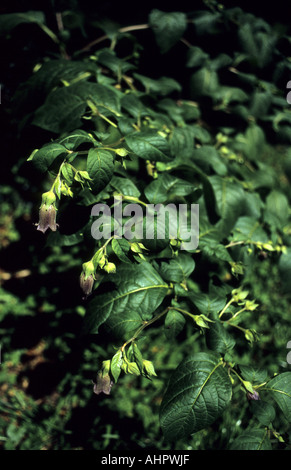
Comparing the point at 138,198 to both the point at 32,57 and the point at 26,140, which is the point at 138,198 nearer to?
the point at 26,140

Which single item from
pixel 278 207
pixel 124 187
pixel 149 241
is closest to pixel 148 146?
pixel 124 187

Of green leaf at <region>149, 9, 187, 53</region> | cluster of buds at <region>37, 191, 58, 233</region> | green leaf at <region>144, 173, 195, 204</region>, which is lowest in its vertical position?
green leaf at <region>144, 173, 195, 204</region>

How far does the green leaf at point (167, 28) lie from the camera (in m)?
1.40

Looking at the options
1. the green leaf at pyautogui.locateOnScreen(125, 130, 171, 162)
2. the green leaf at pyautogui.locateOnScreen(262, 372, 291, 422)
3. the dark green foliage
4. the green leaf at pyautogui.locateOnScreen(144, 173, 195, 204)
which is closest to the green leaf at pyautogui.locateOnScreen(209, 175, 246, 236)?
the dark green foliage

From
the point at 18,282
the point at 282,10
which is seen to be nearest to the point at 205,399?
the point at 18,282

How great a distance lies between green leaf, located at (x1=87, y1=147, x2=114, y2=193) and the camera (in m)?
0.86

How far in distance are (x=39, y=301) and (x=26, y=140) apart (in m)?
0.98

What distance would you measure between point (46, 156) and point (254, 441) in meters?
0.93

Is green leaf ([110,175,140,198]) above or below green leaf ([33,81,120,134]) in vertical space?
below

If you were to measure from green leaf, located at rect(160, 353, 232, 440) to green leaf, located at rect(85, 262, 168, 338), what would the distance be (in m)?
0.17

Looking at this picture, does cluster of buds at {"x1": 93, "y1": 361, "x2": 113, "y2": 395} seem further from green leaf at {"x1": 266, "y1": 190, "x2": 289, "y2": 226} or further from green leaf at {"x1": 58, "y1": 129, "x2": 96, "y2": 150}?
green leaf at {"x1": 266, "y1": 190, "x2": 289, "y2": 226}

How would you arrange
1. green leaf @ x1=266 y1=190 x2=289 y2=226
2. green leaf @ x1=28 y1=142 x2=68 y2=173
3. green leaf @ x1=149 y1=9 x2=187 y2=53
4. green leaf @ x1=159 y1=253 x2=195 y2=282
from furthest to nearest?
1. green leaf @ x1=266 y1=190 x2=289 y2=226
2. green leaf @ x1=149 y1=9 x2=187 y2=53
3. green leaf @ x1=159 y1=253 x2=195 y2=282
4. green leaf @ x1=28 y1=142 x2=68 y2=173

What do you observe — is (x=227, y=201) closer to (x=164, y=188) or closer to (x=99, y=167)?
(x=164, y=188)

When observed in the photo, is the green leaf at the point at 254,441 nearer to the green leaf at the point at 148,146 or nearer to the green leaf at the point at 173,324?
the green leaf at the point at 173,324
